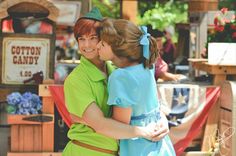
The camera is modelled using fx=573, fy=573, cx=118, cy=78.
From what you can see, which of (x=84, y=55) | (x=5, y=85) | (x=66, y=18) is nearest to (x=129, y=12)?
(x=66, y=18)

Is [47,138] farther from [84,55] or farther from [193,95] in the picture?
[84,55]

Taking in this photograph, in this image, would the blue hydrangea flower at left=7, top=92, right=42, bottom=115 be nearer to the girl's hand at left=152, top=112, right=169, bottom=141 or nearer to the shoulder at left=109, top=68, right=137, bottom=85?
the girl's hand at left=152, top=112, right=169, bottom=141

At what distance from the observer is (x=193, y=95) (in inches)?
186

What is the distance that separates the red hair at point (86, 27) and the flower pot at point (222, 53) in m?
1.99

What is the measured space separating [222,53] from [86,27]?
2.06 meters

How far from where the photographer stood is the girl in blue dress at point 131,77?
2738 millimetres

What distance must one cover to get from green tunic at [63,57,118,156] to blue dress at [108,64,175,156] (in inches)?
5.0

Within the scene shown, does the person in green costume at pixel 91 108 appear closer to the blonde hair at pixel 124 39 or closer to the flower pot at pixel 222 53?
the blonde hair at pixel 124 39

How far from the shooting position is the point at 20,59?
5047 mm

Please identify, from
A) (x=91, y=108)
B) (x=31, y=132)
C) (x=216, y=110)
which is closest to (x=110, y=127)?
(x=91, y=108)

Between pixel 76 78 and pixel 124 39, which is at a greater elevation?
pixel 124 39

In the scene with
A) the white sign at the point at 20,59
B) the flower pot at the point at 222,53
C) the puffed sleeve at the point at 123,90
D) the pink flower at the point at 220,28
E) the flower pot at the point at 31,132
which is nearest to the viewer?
the puffed sleeve at the point at 123,90

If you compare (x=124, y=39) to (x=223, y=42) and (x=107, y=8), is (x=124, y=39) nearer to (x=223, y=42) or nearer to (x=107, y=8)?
(x=223, y=42)

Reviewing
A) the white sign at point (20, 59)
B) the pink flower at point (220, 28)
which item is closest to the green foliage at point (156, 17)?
the pink flower at point (220, 28)
